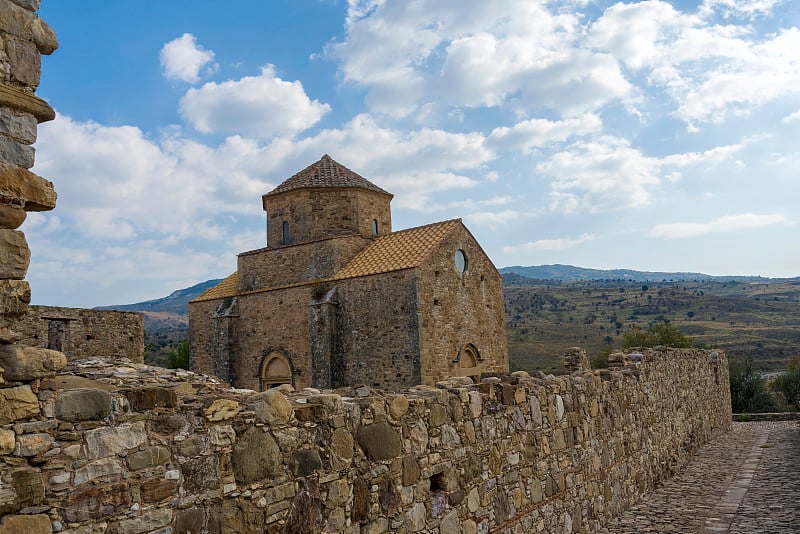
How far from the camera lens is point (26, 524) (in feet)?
8.70

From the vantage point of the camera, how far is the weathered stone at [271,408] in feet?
12.2

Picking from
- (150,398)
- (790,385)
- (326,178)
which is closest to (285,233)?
(326,178)

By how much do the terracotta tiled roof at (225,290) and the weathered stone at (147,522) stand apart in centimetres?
1960

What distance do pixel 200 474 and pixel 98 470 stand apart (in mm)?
560

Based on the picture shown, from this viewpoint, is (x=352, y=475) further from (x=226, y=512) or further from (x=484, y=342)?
(x=484, y=342)

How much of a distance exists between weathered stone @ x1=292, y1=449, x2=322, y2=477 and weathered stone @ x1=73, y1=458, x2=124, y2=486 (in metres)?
1.13

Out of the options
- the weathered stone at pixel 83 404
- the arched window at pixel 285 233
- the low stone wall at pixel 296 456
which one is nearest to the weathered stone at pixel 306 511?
the low stone wall at pixel 296 456

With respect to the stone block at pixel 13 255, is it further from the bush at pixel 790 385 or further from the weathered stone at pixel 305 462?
the bush at pixel 790 385

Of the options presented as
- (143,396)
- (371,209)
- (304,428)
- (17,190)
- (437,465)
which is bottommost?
(437,465)

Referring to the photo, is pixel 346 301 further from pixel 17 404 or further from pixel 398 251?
pixel 17 404

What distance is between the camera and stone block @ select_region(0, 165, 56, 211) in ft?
10.6

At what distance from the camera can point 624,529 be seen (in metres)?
7.84

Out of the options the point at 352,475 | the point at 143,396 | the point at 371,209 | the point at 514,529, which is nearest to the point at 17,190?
the point at 143,396

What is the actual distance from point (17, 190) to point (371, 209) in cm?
1994
